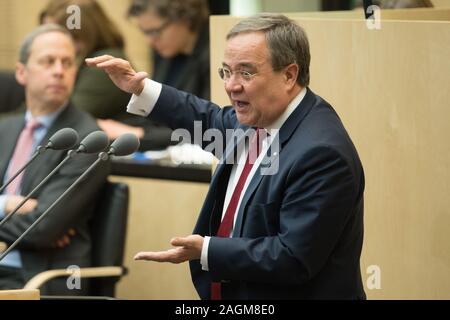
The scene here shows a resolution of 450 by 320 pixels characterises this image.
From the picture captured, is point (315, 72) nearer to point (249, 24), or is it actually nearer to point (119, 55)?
point (249, 24)

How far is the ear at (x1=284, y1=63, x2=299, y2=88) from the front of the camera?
2.68m

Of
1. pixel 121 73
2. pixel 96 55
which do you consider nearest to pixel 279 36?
pixel 121 73

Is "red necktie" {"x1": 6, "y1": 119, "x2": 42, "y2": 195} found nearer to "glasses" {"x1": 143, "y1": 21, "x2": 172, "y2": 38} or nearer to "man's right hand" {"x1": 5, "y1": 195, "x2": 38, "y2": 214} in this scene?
"man's right hand" {"x1": 5, "y1": 195, "x2": 38, "y2": 214}

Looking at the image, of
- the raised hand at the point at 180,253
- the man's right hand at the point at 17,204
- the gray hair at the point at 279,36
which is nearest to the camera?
the raised hand at the point at 180,253

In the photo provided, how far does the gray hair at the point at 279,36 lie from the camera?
2.65m

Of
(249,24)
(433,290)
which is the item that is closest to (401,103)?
(433,290)

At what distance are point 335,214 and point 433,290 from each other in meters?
0.94

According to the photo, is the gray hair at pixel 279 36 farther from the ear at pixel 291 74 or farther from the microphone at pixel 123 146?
the microphone at pixel 123 146

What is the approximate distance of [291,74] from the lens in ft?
8.84

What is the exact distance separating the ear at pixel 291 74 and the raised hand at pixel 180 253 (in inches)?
18.9

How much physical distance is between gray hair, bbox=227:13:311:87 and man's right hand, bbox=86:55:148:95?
0.36m

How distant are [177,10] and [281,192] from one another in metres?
3.39

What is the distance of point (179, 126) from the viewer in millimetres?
3047

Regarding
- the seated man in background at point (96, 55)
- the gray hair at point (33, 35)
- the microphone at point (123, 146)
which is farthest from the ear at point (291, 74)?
the seated man in background at point (96, 55)
